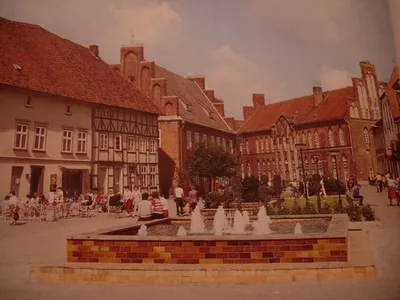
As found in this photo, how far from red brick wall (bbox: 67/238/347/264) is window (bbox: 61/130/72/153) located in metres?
6.60

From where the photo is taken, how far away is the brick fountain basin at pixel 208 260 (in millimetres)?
3555

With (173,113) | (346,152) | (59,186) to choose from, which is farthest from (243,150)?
(59,186)

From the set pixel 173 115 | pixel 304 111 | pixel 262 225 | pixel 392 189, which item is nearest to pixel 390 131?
pixel 392 189

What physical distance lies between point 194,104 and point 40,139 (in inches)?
662

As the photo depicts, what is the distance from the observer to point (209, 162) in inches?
742

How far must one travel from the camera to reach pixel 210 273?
11.8 feet

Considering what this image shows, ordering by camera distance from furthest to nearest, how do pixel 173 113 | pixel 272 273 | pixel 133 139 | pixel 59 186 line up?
1. pixel 173 113
2. pixel 133 139
3. pixel 59 186
4. pixel 272 273

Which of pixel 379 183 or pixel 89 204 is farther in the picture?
pixel 89 204

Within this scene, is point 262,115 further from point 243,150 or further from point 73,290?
point 73,290

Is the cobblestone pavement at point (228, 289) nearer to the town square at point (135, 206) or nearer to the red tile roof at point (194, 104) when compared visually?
the town square at point (135, 206)

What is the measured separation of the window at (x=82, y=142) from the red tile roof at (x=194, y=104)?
7.68 meters

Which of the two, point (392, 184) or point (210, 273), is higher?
point (392, 184)

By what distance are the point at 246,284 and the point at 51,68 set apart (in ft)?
31.8

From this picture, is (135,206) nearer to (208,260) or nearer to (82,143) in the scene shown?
(82,143)
